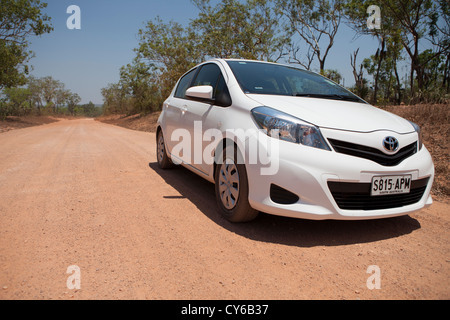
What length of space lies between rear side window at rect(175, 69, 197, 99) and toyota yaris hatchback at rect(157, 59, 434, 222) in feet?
4.02

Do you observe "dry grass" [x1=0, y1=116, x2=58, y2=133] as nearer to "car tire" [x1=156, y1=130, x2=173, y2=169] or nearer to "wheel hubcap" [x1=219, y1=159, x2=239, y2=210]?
"car tire" [x1=156, y1=130, x2=173, y2=169]

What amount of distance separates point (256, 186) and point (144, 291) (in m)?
1.20

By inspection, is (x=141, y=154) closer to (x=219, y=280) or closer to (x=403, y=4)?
(x=219, y=280)

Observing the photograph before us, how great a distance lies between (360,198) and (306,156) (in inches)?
22.6

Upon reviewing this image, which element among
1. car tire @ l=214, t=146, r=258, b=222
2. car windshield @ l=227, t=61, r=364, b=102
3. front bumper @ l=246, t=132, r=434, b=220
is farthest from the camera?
car windshield @ l=227, t=61, r=364, b=102

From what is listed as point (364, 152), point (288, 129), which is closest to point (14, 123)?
point (288, 129)

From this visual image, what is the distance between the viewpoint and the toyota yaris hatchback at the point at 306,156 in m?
2.45

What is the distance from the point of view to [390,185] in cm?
256

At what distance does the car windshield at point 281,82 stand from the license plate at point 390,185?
4.00ft

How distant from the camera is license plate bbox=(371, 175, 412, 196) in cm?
250

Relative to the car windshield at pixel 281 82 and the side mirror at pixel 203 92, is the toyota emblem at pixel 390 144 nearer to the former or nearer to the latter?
the car windshield at pixel 281 82

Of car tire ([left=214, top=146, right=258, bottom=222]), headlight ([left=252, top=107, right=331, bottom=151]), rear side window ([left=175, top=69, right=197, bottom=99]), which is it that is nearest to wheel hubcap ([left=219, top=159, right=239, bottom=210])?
car tire ([left=214, top=146, right=258, bottom=222])

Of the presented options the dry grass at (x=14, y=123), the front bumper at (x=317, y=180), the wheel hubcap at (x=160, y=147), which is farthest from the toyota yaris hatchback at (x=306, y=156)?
the dry grass at (x=14, y=123)
